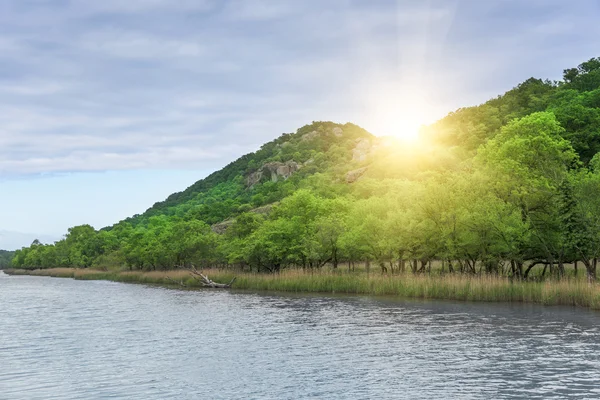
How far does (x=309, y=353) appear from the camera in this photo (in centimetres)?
2709

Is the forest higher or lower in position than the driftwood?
higher

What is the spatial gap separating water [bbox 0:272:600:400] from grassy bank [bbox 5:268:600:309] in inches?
96.7

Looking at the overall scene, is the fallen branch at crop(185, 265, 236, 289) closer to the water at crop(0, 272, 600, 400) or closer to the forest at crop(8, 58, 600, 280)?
the forest at crop(8, 58, 600, 280)

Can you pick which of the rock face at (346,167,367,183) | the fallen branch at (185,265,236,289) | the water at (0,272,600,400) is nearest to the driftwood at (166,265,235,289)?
the fallen branch at (185,265,236,289)

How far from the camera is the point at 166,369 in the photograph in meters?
24.3

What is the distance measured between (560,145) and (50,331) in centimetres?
5403

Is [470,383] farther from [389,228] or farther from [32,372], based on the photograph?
[389,228]

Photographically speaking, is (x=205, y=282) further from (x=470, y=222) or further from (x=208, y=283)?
(x=470, y=222)

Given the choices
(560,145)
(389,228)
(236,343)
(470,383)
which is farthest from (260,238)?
(470,383)

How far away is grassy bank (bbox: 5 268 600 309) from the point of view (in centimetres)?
4322

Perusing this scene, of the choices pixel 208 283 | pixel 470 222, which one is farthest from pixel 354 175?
pixel 470 222

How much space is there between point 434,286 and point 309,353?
26.7m

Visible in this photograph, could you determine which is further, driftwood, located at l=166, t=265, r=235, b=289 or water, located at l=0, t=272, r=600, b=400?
driftwood, located at l=166, t=265, r=235, b=289

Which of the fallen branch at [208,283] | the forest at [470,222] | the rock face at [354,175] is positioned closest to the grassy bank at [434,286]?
the fallen branch at [208,283]
